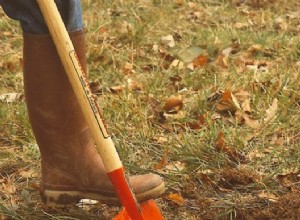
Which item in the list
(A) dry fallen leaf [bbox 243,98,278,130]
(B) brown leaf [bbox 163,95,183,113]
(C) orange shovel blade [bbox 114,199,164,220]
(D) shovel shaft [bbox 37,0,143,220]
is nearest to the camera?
(D) shovel shaft [bbox 37,0,143,220]

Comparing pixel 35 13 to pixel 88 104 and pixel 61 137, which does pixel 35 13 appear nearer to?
pixel 88 104

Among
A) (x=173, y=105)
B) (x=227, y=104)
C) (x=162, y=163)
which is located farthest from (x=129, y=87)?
(x=162, y=163)

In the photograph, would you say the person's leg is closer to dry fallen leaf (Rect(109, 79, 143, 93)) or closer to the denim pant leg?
the denim pant leg

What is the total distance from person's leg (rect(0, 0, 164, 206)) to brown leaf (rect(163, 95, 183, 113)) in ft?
3.61

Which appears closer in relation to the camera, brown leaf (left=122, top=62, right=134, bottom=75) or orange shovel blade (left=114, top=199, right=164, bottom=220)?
orange shovel blade (left=114, top=199, right=164, bottom=220)

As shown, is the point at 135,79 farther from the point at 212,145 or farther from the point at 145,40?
the point at 212,145

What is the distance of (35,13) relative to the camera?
2.22 meters

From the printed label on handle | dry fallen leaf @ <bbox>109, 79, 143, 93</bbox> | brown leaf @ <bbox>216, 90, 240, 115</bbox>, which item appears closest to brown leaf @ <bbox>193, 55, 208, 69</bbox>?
dry fallen leaf @ <bbox>109, 79, 143, 93</bbox>

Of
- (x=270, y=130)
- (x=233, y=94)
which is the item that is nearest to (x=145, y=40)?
(x=233, y=94)

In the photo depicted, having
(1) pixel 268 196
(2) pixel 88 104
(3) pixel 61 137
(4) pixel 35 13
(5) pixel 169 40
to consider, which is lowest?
(1) pixel 268 196

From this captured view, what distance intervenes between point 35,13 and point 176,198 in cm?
85

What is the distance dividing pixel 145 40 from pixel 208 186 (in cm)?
227

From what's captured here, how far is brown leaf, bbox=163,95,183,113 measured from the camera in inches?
138

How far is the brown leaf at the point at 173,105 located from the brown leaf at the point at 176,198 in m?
0.95
